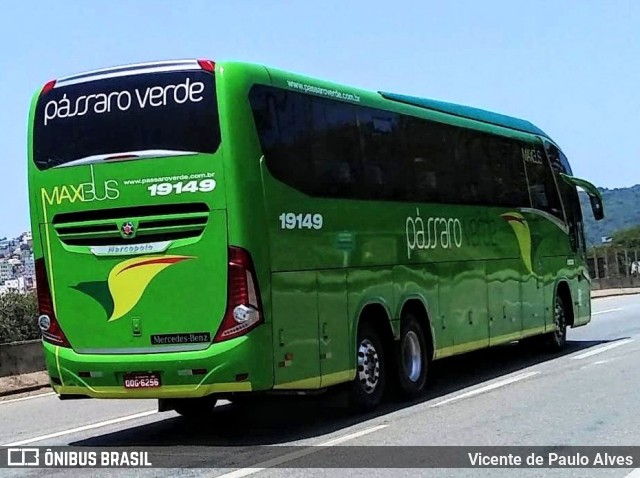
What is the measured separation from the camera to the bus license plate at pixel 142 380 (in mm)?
10312

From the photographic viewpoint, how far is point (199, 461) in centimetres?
953

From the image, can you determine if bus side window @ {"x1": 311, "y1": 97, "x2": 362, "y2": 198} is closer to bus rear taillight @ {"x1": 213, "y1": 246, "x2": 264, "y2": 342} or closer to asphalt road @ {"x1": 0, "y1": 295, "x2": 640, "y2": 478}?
bus rear taillight @ {"x1": 213, "y1": 246, "x2": 264, "y2": 342}

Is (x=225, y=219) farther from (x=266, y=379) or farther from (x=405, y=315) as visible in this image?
(x=405, y=315)

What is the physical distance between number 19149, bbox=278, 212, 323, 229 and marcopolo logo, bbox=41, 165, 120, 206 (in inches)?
65.6

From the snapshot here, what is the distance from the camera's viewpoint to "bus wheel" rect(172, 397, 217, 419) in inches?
477

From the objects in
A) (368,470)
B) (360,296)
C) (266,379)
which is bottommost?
(368,470)

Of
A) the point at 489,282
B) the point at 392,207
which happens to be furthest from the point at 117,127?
the point at 489,282

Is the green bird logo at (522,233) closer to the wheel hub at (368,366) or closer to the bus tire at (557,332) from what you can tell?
the bus tire at (557,332)

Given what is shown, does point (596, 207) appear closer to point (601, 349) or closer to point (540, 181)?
point (540, 181)

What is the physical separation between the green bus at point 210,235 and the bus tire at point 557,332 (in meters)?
6.81

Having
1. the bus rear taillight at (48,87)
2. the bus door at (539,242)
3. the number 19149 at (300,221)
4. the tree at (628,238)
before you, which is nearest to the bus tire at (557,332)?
the bus door at (539,242)

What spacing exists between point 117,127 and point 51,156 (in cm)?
85

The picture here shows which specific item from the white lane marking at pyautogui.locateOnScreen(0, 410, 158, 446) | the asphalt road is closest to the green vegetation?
the asphalt road

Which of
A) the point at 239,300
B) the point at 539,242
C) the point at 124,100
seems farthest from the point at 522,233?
the point at 124,100
